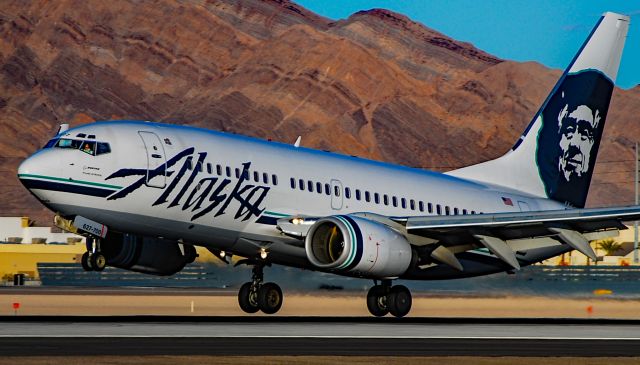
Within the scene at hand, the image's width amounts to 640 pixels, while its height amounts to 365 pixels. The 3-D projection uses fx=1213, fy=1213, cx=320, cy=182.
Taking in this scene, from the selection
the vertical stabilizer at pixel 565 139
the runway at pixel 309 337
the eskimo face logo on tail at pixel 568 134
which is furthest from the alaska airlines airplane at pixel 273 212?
the eskimo face logo on tail at pixel 568 134

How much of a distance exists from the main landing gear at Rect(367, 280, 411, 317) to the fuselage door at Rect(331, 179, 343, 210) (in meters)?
2.95

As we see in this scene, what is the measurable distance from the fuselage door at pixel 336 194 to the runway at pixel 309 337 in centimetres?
382

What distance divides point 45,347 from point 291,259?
15.0 metres

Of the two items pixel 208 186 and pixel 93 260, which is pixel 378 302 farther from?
pixel 93 260

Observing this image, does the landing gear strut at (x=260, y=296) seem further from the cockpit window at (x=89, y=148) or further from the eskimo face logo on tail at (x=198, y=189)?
the cockpit window at (x=89, y=148)

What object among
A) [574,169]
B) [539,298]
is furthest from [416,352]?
[539,298]

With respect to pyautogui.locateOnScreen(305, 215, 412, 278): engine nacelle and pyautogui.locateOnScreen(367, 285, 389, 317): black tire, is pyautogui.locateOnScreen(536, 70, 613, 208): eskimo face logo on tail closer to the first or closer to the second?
pyautogui.locateOnScreen(367, 285, 389, 317): black tire

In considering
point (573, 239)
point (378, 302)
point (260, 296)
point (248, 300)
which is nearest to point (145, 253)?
point (248, 300)

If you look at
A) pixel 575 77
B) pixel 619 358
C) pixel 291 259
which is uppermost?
pixel 575 77

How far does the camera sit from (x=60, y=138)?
35656 millimetres

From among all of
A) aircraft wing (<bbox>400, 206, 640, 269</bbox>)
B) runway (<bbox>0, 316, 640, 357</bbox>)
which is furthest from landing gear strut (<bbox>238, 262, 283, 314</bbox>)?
aircraft wing (<bbox>400, 206, 640, 269</bbox>)

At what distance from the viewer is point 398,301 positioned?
40.6 metres

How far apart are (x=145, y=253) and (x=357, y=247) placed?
26.5 feet

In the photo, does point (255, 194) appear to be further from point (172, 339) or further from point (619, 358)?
point (619, 358)
